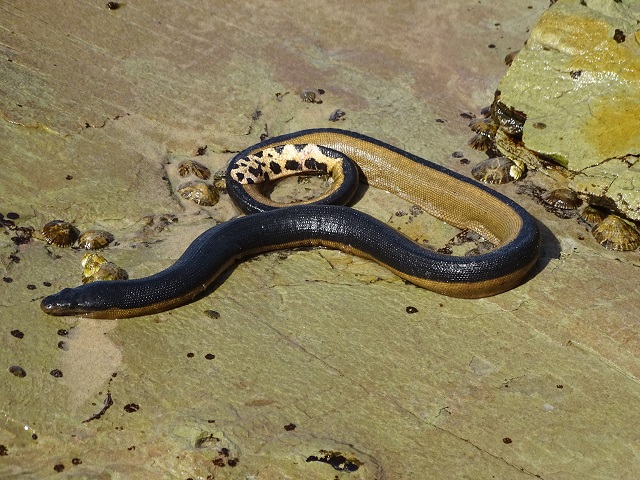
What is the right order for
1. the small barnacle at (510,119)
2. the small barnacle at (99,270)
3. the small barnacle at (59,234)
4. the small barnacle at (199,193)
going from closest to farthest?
the small barnacle at (99,270) < the small barnacle at (59,234) < the small barnacle at (199,193) < the small barnacle at (510,119)

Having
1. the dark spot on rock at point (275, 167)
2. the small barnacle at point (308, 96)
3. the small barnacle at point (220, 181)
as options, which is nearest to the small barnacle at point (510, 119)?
the small barnacle at point (308, 96)

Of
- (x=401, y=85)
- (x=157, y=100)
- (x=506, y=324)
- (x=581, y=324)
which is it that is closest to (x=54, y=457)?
(x=506, y=324)

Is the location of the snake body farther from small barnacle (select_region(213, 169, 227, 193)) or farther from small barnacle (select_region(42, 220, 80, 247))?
small barnacle (select_region(42, 220, 80, 247))

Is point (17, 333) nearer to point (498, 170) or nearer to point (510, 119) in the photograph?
point (498, 170)

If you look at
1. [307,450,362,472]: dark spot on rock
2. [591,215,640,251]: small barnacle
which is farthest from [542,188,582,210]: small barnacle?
[307,450,362,472]: dark spot on rock

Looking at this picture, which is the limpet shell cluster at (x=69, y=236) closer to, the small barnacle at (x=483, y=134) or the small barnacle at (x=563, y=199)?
the small barnacle at (x=483, y=134)

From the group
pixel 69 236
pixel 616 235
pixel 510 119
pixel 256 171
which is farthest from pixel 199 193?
pixel 616 235

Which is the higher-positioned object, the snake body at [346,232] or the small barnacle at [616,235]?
the small barnacle at [616,235]

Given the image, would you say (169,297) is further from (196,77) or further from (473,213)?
(196,77)
